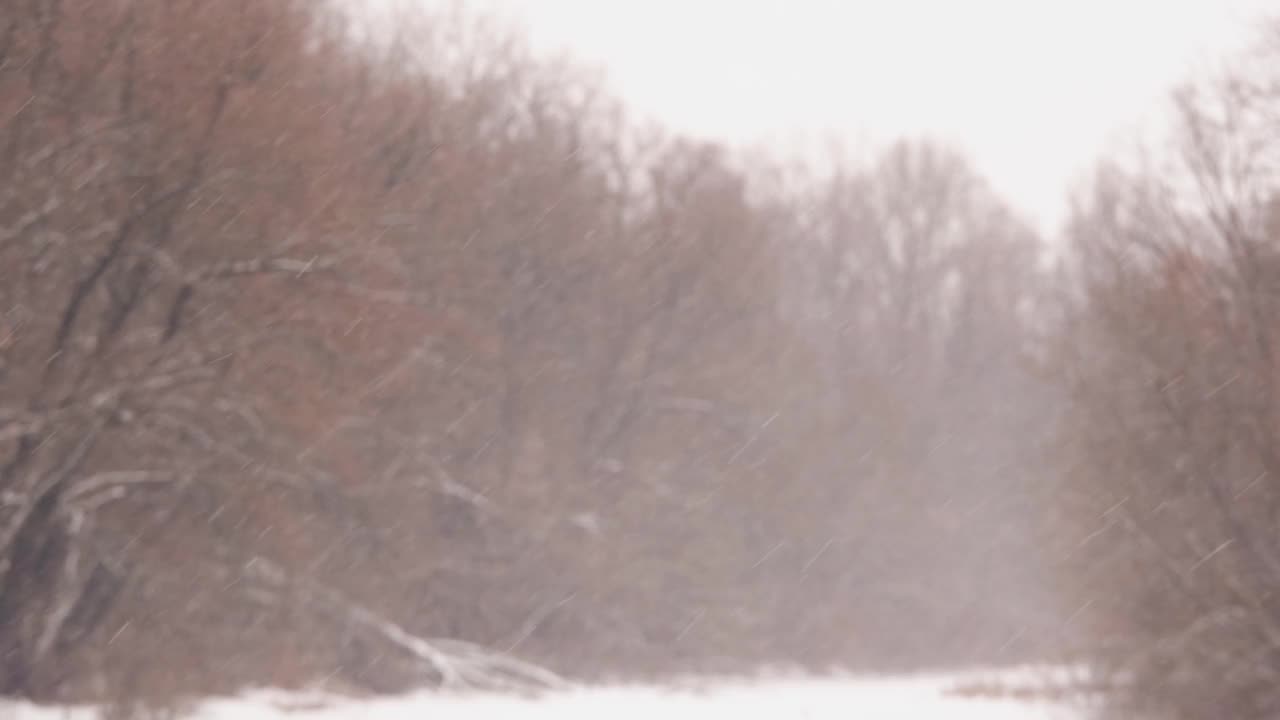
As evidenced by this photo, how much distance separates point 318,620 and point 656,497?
10.9 metres

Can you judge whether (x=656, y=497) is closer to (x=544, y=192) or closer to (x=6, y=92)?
(x=544, y=192)

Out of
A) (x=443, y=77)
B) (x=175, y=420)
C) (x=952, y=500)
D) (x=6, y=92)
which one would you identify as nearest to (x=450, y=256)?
(x=443, y=77)

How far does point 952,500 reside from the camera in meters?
41.6

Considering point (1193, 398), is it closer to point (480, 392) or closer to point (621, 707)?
point (621, 707)

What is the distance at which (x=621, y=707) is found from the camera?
18.0 m

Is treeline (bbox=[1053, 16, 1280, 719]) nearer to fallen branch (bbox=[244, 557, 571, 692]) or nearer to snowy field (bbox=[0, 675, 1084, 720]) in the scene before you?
snowy field (bbox=[0, 675, 1084, 720])

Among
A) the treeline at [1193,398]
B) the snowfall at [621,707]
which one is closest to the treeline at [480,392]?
the treeline at [1193,398]

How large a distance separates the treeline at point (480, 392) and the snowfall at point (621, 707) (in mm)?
633

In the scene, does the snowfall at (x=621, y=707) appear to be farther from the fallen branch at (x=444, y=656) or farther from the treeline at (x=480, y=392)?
the treeline at (x=480, y=392)

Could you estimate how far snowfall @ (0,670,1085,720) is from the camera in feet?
46.2

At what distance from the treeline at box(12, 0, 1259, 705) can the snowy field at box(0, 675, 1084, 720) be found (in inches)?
26.1

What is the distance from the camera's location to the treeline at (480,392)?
476 inches

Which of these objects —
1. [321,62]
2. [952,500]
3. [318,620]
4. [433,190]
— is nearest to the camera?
[321,62]

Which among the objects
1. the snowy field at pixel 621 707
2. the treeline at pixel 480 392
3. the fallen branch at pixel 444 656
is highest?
the treeline at pixel 480 392
